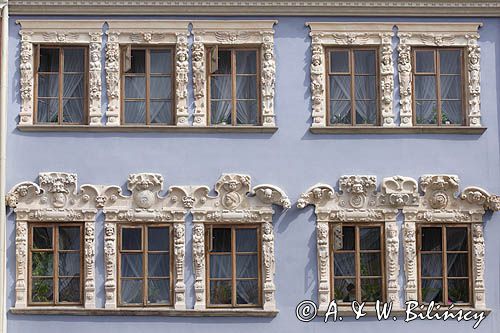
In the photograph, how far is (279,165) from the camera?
19.1m

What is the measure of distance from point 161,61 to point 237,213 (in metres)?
2.82

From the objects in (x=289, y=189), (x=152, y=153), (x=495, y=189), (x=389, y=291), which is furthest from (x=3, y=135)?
(x=495, y=189)

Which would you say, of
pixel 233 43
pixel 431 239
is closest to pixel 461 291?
pixel 431 239

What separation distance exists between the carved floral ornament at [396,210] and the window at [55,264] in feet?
12.2

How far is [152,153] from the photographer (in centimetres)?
1900

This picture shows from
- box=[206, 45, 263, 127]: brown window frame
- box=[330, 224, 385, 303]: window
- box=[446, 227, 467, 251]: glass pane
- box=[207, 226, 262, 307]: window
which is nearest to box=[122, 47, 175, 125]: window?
box=[206, 45, 263, 127]: brown window frame

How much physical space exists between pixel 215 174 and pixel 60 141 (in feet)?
8.37

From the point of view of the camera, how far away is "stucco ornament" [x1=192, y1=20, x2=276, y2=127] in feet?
62.8

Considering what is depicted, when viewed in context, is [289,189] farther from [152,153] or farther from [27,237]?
[27,237]

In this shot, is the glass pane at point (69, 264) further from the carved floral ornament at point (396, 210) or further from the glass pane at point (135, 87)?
the carved floral ornament at point (396, 210)

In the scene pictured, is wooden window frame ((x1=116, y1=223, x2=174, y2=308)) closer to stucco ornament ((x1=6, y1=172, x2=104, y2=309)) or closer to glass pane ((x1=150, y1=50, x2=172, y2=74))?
stucco ornament ((x1=6, y1=172, x2=104, y2=309))

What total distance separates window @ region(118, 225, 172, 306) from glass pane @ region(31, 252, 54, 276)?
112 centimetres

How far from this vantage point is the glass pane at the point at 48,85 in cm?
1928

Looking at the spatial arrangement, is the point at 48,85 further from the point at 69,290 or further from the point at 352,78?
the point at 352,78
